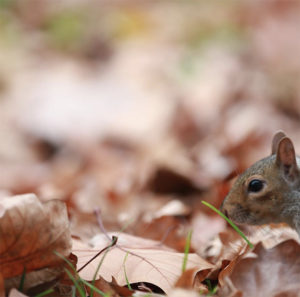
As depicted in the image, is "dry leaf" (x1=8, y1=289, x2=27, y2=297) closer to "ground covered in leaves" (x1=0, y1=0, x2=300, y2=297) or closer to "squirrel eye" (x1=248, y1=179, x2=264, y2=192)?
"ground covered in leaves" (x1=0, y1=0, x2=300, y2=297)

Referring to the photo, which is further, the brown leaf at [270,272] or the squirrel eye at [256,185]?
the squirrel eye at [256,185]

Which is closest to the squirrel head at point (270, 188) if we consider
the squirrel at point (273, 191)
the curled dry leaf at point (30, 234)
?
the squirrel at point (273, 191)

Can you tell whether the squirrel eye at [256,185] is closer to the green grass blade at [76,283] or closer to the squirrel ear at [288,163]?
the squirrel ear at [288,163]

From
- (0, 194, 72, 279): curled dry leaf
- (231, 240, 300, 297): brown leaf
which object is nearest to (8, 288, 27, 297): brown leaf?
(0, 194, 72, 279): curled dry leaf

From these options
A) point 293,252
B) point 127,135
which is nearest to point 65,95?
point 127,135

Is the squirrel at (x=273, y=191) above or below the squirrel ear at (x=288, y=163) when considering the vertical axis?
below

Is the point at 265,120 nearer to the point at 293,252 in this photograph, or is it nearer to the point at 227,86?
the point at 227,86
